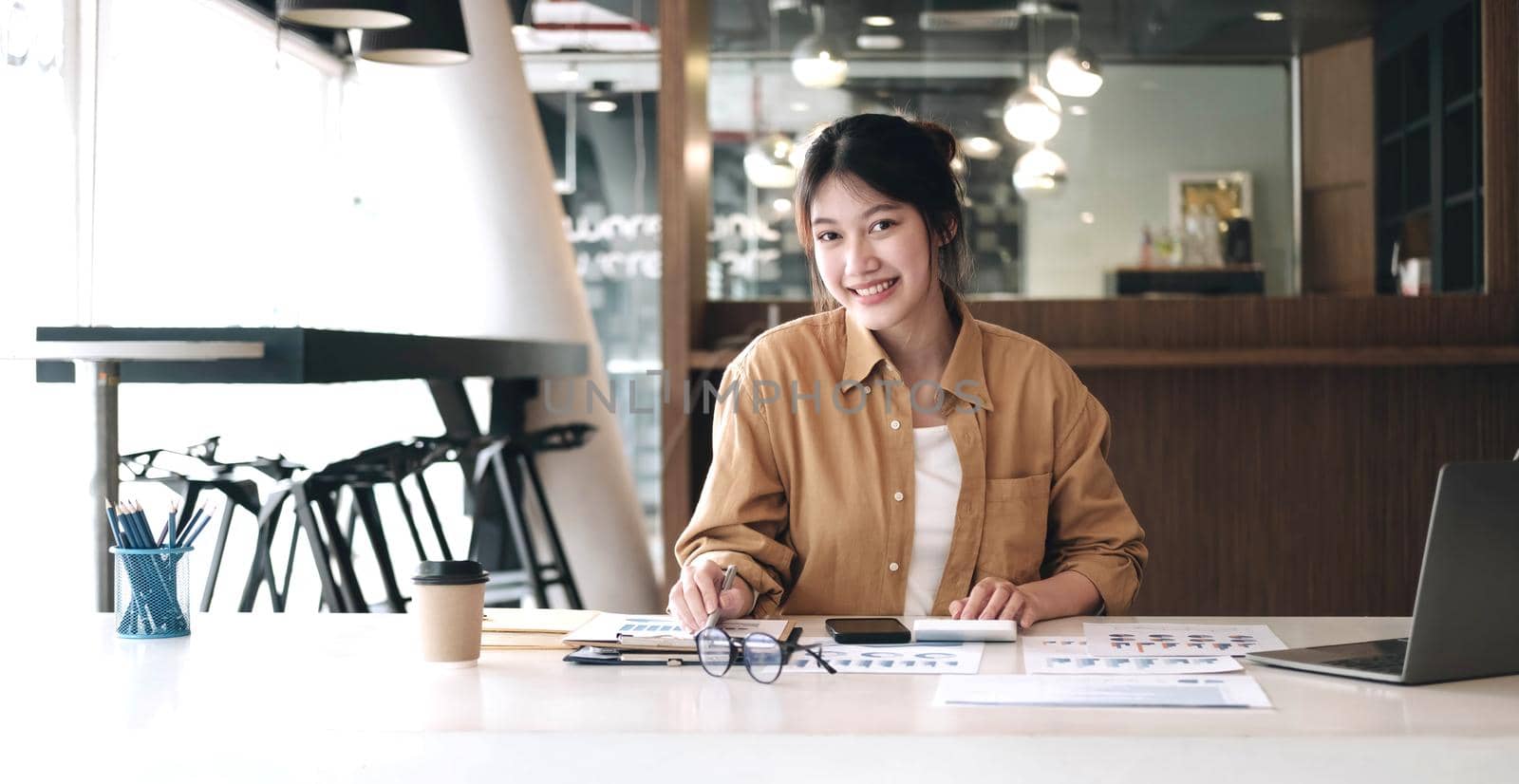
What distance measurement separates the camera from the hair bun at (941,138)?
6.89ft

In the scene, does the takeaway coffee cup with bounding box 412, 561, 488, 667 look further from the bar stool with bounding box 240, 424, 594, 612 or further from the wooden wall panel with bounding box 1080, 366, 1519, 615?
the wooden wall panel with bounding box 1080, 366, 1519, 615

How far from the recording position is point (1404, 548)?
4.54 metres

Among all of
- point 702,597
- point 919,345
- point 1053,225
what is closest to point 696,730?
point 702,597

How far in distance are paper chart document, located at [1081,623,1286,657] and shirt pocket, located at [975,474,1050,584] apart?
0.24 metres

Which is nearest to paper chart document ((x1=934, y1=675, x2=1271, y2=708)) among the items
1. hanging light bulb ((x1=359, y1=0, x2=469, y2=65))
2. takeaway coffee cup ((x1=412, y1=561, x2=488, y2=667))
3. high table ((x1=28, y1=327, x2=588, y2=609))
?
takeaway coffee cup ((x1=412, y1=561, x2=488, y2=667))

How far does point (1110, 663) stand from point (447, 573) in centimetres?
72

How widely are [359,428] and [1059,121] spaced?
3122 millimetres

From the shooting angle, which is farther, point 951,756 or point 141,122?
point 141,122

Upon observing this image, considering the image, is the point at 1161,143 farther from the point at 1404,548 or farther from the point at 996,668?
the point at 996,668

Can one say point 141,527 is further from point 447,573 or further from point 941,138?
point 941,138

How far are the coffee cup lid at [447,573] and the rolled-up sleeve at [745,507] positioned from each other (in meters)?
0.45

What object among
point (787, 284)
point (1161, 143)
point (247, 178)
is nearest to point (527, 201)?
point (787, 284)

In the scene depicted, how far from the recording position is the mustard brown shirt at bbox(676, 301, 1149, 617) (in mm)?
2016

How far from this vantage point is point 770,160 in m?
6.23
